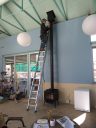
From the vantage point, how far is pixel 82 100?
4938mm

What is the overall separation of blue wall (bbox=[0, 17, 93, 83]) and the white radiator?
0.63 m

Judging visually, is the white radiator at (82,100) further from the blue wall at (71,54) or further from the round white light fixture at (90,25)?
the round white light fixture at (90,25)

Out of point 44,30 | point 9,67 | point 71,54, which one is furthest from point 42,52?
point 9,67

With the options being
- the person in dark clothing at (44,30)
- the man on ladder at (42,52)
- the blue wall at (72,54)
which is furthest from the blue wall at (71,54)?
the person in dark clothing at (44,30)

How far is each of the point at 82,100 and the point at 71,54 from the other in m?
1.74

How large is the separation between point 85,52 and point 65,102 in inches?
78.4

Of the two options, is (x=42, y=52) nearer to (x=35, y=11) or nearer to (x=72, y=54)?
(x=72, y=54)

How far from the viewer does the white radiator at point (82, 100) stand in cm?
485

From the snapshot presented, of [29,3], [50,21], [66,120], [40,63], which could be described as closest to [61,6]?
[50,21]

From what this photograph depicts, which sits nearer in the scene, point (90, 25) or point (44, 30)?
point (90, 25)

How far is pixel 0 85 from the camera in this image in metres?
7.23

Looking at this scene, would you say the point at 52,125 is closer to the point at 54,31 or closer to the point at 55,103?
the point at 55,103

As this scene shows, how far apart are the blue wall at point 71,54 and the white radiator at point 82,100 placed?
0.63m

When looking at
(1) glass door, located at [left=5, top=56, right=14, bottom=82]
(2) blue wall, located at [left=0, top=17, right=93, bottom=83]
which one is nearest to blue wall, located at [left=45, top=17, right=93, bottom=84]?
(2) blue wall, located at [left=0, top=17, right=93, bottom=83]
